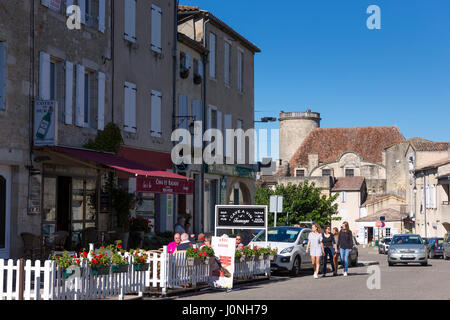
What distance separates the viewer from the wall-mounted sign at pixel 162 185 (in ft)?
65.8

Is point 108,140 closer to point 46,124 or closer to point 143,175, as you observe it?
point 143,175

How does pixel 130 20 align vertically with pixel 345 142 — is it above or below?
below

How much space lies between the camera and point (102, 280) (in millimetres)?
13992

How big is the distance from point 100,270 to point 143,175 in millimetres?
6211

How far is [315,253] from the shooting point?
22.3m

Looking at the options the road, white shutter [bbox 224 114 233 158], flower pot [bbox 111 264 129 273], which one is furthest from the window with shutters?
flower pot [bbox 111 264 129 273]

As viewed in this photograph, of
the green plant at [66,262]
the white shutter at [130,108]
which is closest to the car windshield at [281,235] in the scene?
the white shutter at [130,108]

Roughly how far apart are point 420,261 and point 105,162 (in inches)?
631

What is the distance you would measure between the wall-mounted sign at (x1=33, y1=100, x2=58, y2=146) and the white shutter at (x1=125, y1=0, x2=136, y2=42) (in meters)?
6.51

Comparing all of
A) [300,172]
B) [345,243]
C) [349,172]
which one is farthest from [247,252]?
[300,172]

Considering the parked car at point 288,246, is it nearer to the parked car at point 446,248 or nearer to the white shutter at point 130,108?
the white shutter at point 130,108

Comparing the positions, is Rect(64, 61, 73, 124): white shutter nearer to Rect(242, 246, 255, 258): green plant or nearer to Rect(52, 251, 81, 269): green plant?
Rect(242, 246, 255, 258): green plant
